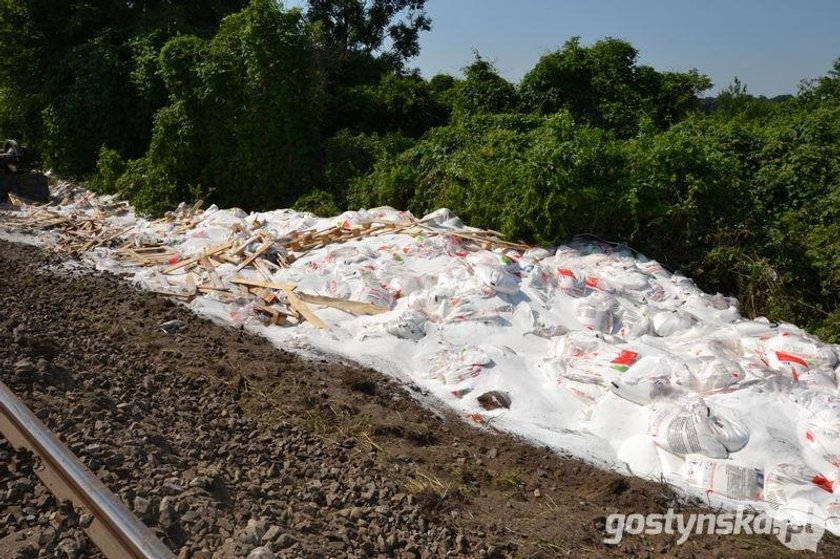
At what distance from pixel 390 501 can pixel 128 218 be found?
35.3ft

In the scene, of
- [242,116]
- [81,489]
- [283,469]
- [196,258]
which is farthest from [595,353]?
[242,116]

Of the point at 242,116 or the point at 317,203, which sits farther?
the point at 242,116

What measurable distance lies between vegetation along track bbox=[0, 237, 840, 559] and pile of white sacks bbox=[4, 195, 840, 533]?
365mm

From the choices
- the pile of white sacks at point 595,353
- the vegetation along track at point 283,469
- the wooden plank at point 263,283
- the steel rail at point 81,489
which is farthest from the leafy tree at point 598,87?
the steel rail at point 81,489

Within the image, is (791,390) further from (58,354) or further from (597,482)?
(58,354)

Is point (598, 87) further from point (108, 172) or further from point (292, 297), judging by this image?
point (108, 172)

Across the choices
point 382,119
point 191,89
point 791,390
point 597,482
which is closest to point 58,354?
point 597,482

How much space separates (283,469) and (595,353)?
9.65 ft

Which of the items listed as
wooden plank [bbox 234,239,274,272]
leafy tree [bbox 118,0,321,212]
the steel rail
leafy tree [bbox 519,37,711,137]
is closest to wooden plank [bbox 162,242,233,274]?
wooden plank [bbox 234,239,274,272]

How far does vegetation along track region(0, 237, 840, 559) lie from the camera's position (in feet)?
12.1

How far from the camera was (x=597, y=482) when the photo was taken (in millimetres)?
4621

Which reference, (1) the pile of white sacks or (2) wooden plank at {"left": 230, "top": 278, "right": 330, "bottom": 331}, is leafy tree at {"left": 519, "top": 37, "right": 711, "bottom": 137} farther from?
(2) wooden plank at {"left": 230, "top": 278, "right": 330, "bottom": 331}

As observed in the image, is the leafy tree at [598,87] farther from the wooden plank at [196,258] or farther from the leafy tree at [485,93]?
the wooden plank at [196,258]

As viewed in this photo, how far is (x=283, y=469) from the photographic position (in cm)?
440
